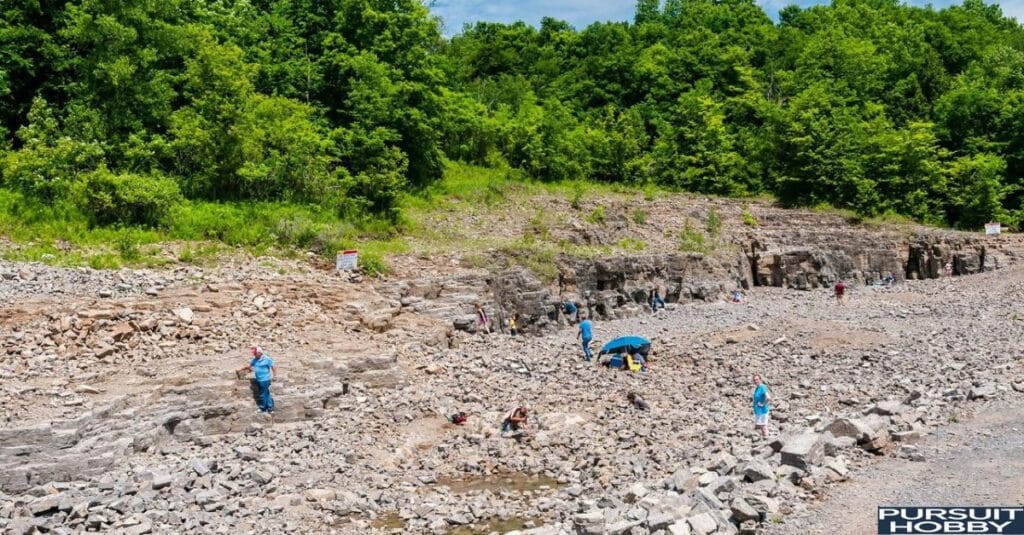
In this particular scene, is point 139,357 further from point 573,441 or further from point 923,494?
point 923,494

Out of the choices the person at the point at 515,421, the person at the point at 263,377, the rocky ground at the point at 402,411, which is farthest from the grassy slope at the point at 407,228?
the person at the point at 515,421

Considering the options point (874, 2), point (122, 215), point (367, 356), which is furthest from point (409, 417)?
point (874, 2)

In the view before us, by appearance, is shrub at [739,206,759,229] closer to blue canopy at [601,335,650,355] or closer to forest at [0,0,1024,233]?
forest at [0,0,1024,233]

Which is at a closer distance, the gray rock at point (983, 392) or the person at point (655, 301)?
the gray rock at point (983, 392)

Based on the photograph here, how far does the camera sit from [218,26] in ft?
121

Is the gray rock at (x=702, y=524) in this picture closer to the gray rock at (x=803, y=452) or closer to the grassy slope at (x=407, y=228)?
the gray rock at (x=803, y=452)

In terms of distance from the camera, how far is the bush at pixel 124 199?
23953 mm

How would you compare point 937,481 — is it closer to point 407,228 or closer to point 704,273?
point 407,228

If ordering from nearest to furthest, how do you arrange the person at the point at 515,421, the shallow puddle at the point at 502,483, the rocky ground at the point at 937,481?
the rocky ground at the point at 937,481 < the shallow puddle at the point at 502,483 < the person at the point at 515,421

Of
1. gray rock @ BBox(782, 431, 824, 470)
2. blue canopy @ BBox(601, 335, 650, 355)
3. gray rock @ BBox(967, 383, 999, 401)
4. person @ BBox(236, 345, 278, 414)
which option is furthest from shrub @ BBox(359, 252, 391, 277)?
gray rock @ BBox(967, 383, 999, 401)

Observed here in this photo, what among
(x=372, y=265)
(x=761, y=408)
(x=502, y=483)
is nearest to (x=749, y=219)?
(x=372, y=265)

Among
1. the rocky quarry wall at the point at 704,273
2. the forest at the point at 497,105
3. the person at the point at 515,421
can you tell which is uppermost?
the forest at the point at 497,105

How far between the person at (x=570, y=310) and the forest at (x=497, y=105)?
873 centimetres

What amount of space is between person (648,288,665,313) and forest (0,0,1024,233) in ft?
41.6
